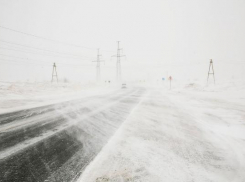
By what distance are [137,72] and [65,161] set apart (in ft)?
485

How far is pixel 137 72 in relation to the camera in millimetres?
147500

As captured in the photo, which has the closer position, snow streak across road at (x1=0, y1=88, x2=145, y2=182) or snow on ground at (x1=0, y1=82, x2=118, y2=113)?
snow streak across road at (x1=0, y1=88, x2=145, y2=182)

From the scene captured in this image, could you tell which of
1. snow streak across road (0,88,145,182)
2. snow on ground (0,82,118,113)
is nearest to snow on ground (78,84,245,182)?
snow streak across road (0,88,145,182)

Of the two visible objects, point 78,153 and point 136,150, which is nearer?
point 78,153

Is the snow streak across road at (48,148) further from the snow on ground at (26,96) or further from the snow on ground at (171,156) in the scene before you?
the snow on ground at (26,96)

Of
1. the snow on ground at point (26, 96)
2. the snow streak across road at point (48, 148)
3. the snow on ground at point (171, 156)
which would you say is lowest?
the snow on ground at point (171, 156)

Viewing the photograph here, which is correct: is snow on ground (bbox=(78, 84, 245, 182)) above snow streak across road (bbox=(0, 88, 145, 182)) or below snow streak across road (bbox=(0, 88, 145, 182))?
below

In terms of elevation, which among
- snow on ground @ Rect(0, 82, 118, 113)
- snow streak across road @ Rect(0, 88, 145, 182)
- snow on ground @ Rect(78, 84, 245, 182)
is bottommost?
snow on ground @ Rect(78, 84, 245, 182)

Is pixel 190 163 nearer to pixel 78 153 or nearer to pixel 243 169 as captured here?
pixel 243 169

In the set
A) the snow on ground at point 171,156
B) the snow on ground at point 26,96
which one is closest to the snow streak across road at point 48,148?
the snow on ground at point 171,156

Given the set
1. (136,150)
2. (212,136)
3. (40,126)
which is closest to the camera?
(136,150)

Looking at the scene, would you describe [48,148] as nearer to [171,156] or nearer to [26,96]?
[171,156]

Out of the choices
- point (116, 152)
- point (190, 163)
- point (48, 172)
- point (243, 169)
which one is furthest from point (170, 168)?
point (48, 172)

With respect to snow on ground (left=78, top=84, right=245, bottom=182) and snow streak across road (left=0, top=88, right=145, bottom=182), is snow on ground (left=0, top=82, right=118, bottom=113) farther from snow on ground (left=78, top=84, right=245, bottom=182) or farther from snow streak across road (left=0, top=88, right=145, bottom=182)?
snow on ground (left=78, top=84, right=245, bottom=182)
